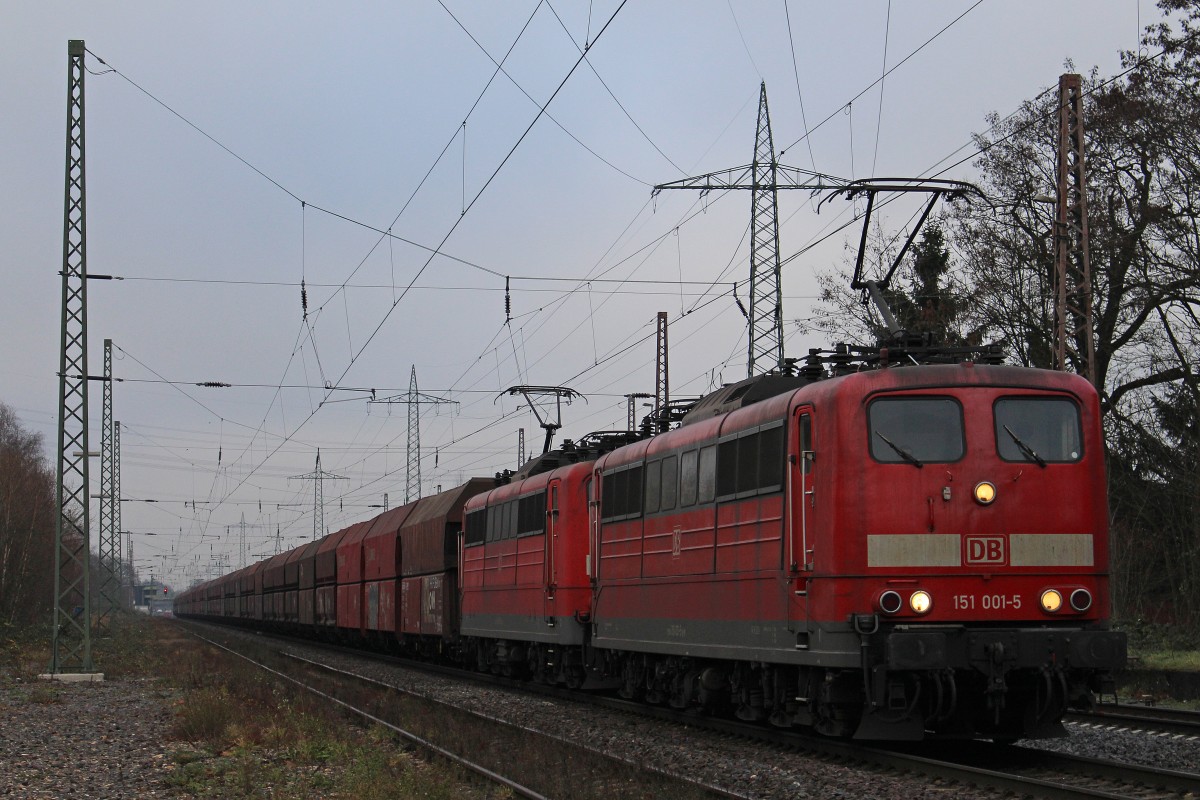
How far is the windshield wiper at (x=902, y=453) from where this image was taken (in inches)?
484

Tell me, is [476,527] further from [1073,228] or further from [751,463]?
[751,463]

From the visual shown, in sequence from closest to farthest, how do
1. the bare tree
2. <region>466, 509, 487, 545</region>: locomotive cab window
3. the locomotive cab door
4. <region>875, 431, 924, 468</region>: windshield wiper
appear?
<region>875, 431, 924, 468</region>: windshield wiper, the locomotive cab door, <region>466, 509, 487, 545</region>: locomotive cab window, the bare tree

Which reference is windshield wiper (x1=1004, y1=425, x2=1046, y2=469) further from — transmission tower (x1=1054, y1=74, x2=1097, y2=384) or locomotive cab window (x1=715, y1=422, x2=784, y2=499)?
transmission tower (x1=1054, y1=74, x2=1097, y2=384)

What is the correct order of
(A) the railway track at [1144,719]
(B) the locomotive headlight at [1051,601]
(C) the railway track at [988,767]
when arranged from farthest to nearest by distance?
(A) the railway track at [1144,719], (B) the locomotive headlight at [1051,601], (C) the railway track at [988,767]

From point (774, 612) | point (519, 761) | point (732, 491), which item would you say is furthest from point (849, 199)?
point (519, 761)

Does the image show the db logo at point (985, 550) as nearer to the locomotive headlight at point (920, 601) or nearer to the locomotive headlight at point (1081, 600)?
the locomotive headlight at point (920, 601)

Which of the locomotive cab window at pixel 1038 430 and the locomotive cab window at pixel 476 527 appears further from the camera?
the locomotive cab window at pixel 476 527

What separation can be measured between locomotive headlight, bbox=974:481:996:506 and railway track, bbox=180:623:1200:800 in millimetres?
2298

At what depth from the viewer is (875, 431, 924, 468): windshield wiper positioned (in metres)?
12.3

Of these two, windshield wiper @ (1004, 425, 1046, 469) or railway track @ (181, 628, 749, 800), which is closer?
railway track @ (181, 628, 749, 800)

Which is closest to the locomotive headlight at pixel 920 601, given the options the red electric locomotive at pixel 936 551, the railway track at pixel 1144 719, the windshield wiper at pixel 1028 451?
the red electric locomotive at pixel 936 551

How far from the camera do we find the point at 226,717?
56.0ft

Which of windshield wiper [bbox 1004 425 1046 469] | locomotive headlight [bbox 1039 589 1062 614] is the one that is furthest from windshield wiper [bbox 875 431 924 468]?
locomotive headlight [bbox 1039 589 1062 614]

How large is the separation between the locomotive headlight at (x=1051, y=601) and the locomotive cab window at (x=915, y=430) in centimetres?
142
